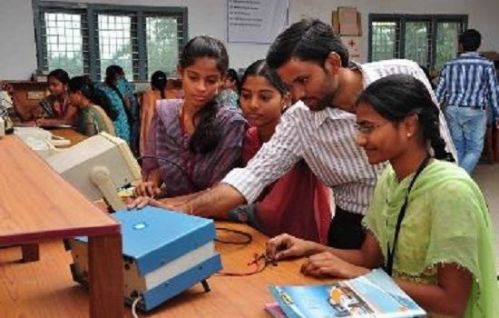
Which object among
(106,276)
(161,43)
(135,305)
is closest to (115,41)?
(161,43)

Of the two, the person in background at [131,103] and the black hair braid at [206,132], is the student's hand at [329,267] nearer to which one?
the black hair braid at [206,132]

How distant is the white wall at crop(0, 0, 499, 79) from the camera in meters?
6.15

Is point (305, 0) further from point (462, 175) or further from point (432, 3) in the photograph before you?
point (462, 175)

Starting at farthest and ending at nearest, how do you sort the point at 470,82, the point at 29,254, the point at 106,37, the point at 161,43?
1. the point at 161,43
2. the point at 106,37
3. the point at 470,82
4. the point at 29,254

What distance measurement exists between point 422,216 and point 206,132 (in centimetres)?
84

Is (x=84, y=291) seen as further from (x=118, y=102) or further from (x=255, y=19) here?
(x=255, y=19)

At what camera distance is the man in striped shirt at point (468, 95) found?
5.11m

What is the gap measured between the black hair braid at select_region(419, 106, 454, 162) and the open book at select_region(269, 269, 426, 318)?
319 millimetres

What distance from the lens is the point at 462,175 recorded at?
1.18 meters

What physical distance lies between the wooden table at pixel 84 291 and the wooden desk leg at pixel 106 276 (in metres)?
0.25

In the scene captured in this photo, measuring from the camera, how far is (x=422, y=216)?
1.19 meters

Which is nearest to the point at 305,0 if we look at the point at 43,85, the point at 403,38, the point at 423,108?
the point at 403,38

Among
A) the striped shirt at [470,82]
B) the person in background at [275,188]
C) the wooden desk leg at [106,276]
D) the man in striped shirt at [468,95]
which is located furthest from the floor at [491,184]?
the wooden desk leg at [106,276]

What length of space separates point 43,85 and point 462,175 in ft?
18.8
